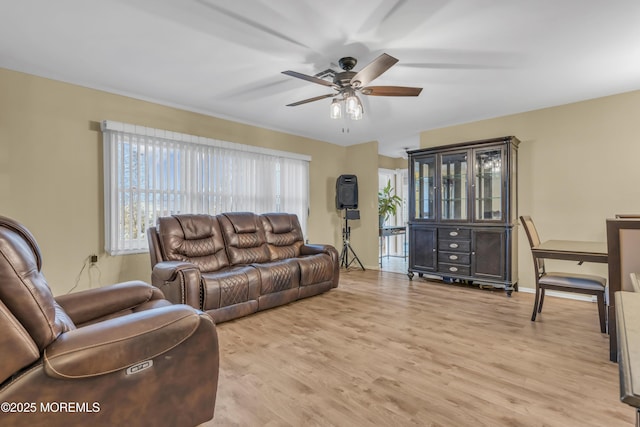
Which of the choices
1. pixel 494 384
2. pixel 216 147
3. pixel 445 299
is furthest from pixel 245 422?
pixel 216 147

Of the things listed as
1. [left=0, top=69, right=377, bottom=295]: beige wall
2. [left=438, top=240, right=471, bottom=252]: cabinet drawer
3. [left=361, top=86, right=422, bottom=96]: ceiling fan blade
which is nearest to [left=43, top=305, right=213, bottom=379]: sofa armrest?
[left=361, top=86, right=422, bottom=96]: ceiling fan blade

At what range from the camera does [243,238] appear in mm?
3867

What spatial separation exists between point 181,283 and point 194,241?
824 mm

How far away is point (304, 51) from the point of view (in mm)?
2557

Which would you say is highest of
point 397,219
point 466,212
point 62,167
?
point 62,167

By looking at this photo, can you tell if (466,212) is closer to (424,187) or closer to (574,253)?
(424,187)

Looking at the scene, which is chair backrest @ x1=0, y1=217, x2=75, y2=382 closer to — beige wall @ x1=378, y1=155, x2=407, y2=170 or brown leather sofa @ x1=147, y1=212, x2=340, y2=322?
brown leather sofa @ x1=147, y1=212, x2=340, y2=322

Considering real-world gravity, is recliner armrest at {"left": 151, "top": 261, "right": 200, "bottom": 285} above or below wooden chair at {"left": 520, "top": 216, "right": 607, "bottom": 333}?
above

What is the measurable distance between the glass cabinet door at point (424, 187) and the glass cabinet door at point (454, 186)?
0.14m

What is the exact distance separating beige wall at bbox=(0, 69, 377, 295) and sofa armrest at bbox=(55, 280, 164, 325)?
5.98 ft

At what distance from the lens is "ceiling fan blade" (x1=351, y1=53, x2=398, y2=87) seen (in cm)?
208

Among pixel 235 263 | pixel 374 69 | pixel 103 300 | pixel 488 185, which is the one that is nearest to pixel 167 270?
pixel 235 263

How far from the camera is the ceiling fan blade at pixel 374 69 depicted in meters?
2.08

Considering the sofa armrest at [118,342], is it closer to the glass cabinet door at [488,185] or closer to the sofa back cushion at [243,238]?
the sofa back cushion at [243,238]
